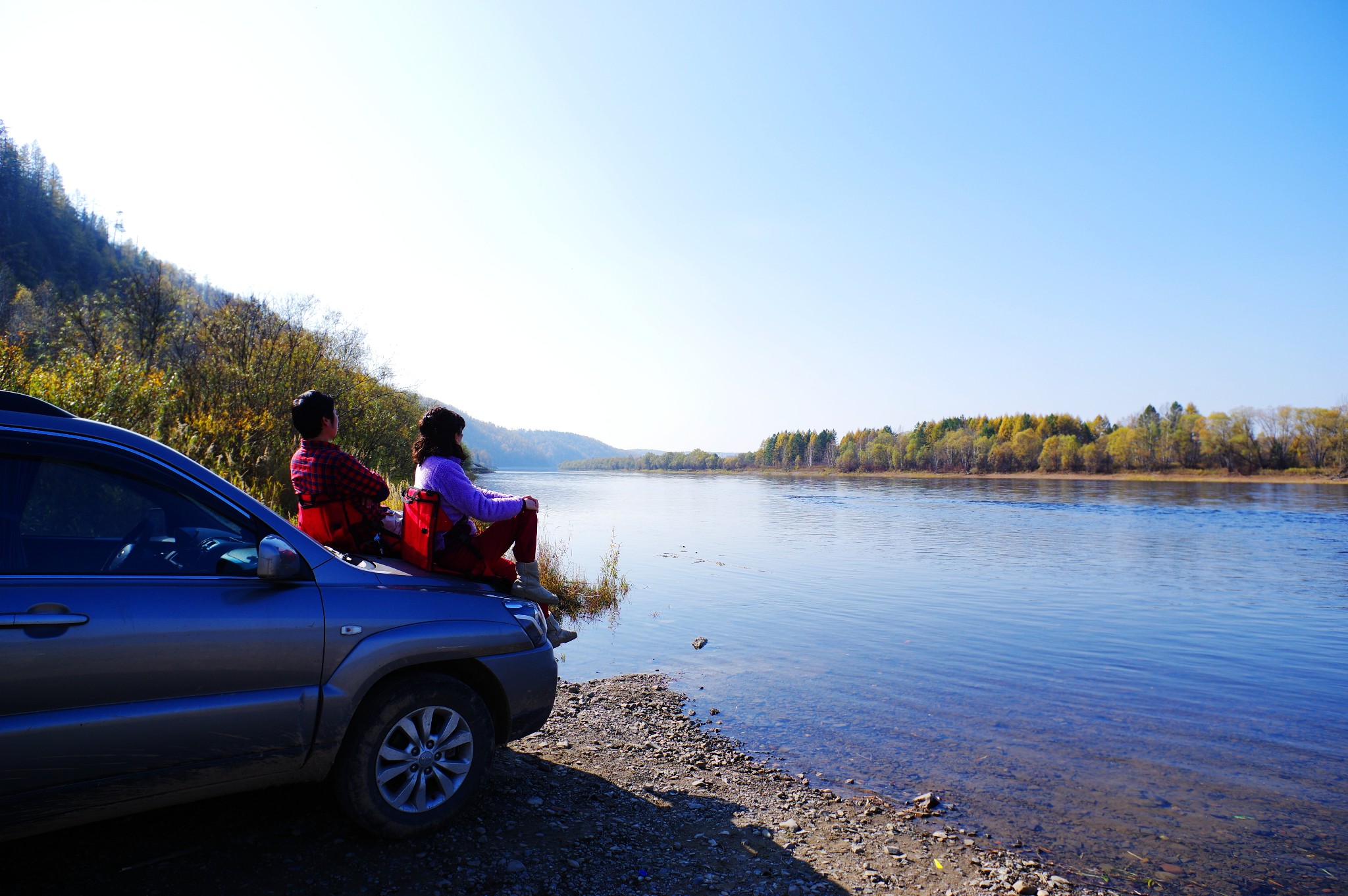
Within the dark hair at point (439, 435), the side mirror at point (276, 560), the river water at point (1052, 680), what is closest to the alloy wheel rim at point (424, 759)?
the side mirror at point (276, 560)

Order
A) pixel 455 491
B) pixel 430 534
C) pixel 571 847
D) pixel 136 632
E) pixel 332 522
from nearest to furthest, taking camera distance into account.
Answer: pixel 136 632 < pixel 571 847 < pixel 430 534 < pixel 332 522 < pixel 455 491

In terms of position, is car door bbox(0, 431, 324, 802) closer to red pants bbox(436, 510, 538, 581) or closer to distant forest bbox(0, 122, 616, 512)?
red pants bbox(436, 510, 538, 581)

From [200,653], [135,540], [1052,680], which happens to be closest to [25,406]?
[135,540]

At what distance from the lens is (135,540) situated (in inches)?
125

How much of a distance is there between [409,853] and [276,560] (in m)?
1.71

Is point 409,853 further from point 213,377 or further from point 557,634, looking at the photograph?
point 213,377

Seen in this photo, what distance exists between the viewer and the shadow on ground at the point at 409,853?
10.9 ft

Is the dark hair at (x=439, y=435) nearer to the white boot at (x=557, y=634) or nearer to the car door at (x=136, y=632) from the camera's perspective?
the white boot at (x=557, y=634)

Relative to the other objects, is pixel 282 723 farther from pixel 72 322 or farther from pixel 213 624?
pixel 72 322

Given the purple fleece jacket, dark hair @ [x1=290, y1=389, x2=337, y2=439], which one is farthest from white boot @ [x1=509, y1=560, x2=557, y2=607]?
dark hair @ [x1=290, y1=389, x2=337, y2=439]

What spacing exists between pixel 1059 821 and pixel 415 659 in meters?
4.62

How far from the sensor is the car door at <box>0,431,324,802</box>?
2664 mm

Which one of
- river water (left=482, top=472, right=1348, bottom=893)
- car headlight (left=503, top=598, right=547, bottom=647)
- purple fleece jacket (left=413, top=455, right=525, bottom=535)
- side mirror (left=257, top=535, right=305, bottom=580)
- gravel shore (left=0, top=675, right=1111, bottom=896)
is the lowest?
river water (left=482, top=472, right=1348, bottom=893)

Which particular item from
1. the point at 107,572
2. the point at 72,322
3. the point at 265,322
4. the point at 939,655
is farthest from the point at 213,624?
the point at 72,322
